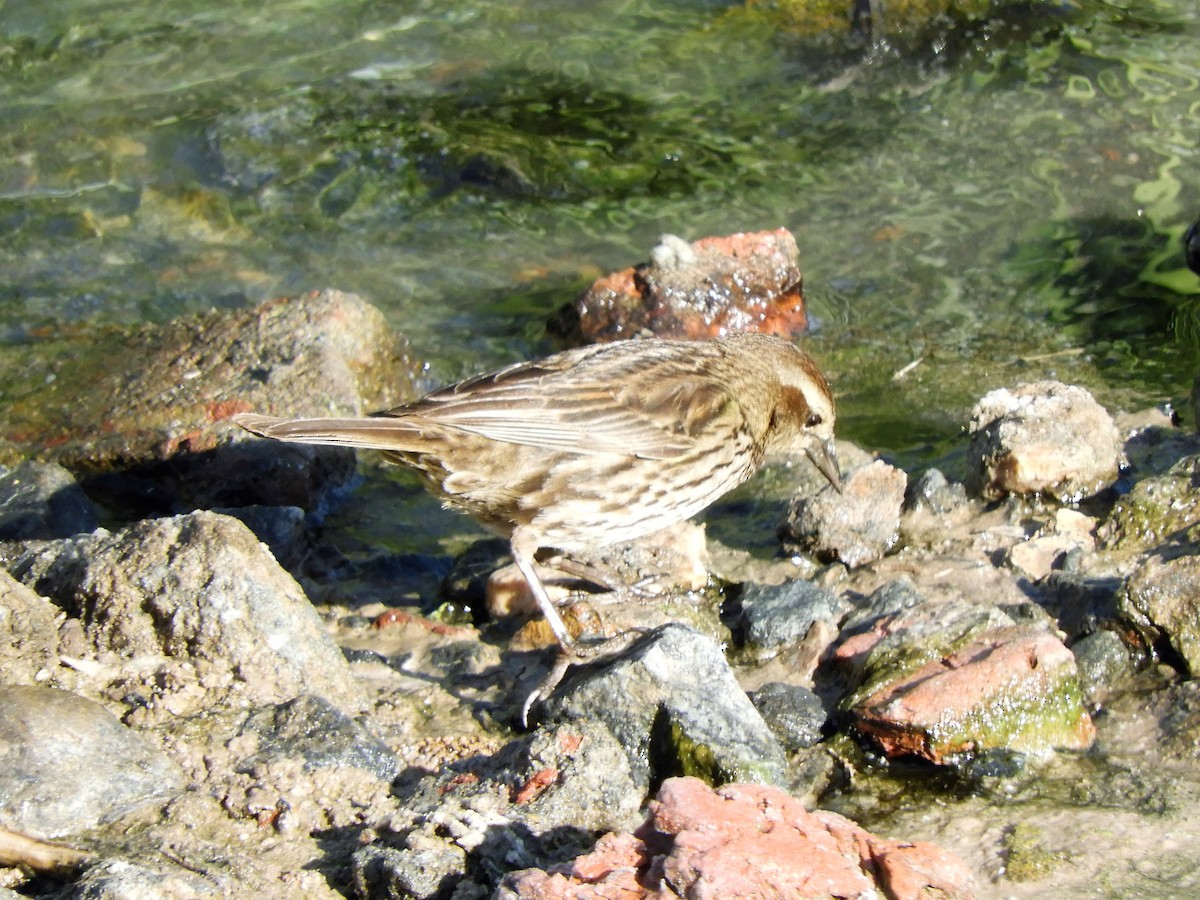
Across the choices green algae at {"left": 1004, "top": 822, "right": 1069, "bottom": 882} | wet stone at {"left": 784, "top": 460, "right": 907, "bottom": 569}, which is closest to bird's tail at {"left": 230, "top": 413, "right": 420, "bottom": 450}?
wet stone at {"left": 784, "top": 460, "right": 907, "bottom": 569}

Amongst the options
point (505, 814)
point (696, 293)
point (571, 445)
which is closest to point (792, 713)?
point (505, 814)

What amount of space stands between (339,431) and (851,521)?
2.22 meters

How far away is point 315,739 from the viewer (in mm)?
4312

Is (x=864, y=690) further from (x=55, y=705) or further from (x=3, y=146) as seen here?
(x=3, y=146)

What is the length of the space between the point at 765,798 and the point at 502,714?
1.67 m

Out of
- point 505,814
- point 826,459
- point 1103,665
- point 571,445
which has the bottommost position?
point 826,459

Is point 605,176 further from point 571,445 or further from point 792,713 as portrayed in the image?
point 792,713

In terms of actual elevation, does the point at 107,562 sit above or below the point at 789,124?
above

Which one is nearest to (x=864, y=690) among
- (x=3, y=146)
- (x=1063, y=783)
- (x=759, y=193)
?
(x=1063, y=783)

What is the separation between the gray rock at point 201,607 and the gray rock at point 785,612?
5.44 ft

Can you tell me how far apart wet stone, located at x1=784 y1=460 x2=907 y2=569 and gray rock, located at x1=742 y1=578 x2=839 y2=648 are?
42cm

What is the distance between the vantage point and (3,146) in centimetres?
1091

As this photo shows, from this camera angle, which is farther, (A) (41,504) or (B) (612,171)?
(B) (612,171)

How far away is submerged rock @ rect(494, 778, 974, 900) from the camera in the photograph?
3.19 metres
